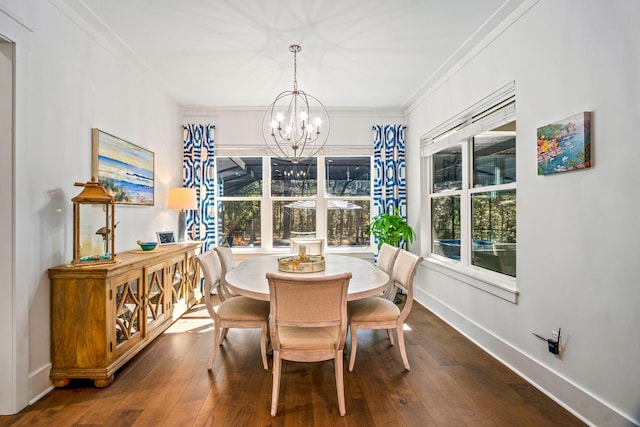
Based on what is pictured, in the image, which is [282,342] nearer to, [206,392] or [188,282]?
[206,392]

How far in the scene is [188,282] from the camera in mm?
4137

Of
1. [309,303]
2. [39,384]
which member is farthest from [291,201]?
[39,384]

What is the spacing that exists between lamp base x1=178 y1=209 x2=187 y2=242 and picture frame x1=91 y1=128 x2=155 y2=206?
2.85 feet

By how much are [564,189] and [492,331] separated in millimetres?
1441

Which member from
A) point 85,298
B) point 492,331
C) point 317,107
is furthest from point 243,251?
point 492,331

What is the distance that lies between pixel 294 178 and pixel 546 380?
3.96 meters

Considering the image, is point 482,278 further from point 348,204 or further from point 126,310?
point 126,310

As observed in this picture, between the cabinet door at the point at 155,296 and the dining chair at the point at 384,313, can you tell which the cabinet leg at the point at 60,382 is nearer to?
the cabinet door at the point at 155,296

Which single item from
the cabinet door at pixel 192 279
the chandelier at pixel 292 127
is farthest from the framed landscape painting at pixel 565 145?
the cabinet door at pixel 192 279

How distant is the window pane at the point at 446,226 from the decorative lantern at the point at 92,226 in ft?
11.5

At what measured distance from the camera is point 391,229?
15.3 ft

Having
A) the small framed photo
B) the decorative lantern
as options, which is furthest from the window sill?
the small framed photo

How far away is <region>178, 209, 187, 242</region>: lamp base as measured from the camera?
187 inches

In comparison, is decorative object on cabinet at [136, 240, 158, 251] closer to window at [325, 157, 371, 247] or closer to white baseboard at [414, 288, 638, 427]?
window at [325, 157, 371, 247]
